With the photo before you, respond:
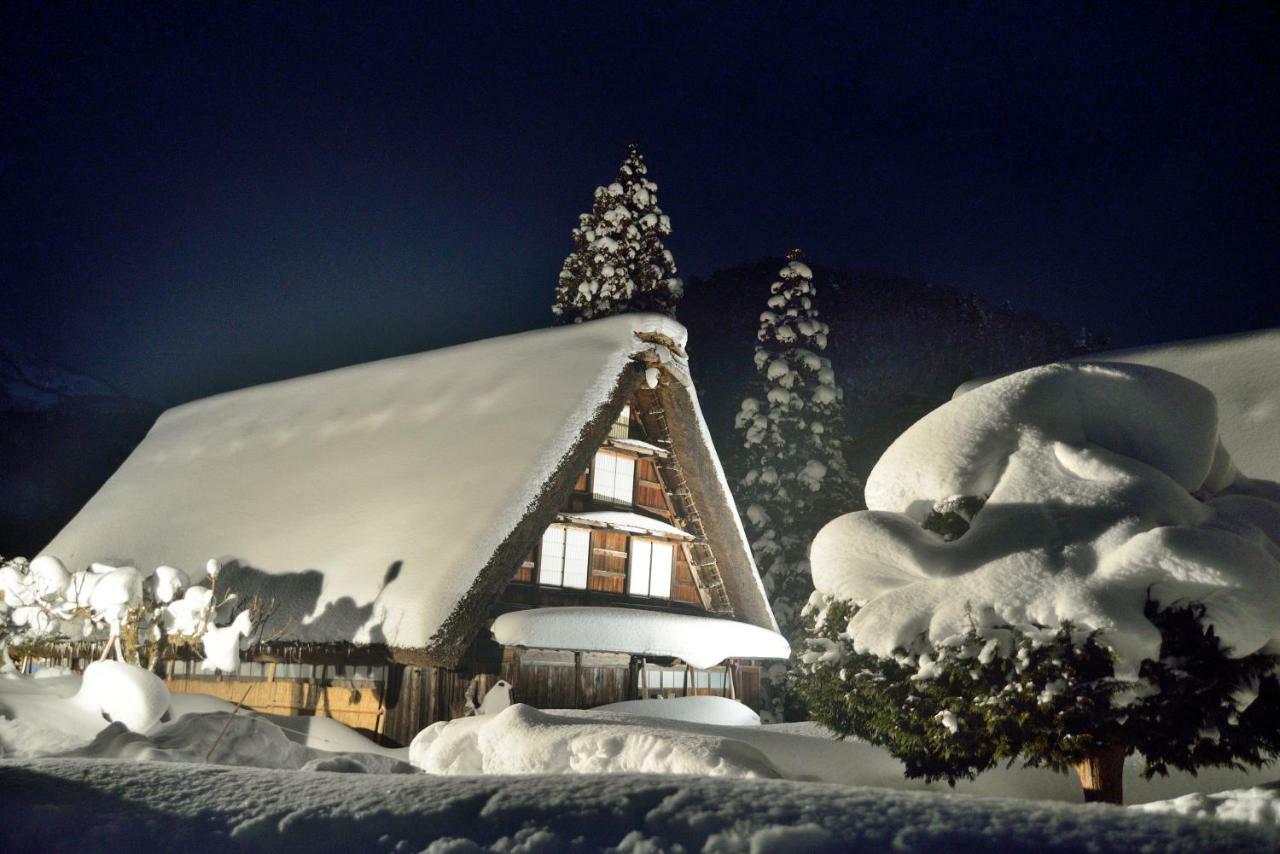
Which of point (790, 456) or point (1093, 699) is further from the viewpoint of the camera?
point (790, 456)

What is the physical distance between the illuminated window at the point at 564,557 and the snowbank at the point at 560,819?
9837 millimetres

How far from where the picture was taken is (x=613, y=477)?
52.2 ft

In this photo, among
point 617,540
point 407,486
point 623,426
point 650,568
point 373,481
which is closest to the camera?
point 407,486

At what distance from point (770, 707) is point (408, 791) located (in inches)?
826

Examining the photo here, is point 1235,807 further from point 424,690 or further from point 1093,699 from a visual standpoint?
point 424,690

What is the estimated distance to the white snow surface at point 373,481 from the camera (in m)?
12.9

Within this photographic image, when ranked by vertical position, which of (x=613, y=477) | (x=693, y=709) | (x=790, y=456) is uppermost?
(x=790, y=456)

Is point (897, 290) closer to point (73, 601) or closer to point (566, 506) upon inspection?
point (566, 506)

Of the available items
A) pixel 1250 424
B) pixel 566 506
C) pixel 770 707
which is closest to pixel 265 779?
pixel 1250 424

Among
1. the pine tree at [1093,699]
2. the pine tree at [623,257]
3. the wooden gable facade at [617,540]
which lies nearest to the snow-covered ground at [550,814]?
the pine tree at [1093,699]

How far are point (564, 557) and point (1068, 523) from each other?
9.48 meters

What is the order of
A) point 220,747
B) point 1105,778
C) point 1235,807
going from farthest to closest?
point 220,747 < point 1105,778 < point 1235,807

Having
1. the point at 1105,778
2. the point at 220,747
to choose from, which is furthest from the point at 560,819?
the point at 220,747

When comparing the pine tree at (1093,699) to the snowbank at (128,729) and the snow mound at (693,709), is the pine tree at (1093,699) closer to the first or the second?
the snowbank at (128,729)
